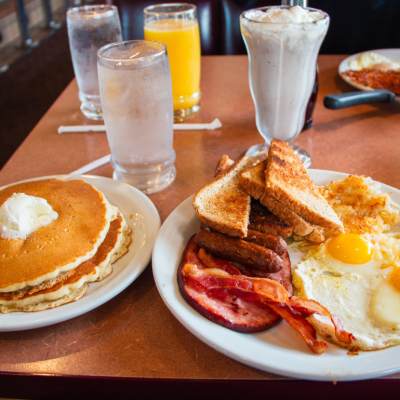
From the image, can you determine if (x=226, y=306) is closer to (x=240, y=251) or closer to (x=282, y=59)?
(x=240, y=251)

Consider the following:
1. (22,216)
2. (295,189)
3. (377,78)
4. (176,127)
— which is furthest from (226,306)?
(377,78)

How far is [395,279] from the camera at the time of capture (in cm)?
92

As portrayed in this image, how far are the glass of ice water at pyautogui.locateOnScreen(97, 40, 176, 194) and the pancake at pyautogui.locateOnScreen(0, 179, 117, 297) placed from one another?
23 centimetres

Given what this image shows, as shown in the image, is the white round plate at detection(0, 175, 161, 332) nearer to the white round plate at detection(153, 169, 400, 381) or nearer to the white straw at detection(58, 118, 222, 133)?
the white round plate at detection(153, 169, 400, 381)

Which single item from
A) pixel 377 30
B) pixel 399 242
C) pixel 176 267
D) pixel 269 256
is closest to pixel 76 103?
pixel 176 267

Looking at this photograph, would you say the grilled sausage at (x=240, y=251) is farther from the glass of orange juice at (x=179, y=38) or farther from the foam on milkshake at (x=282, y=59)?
the glass of orange juice at (x=179, y=38)

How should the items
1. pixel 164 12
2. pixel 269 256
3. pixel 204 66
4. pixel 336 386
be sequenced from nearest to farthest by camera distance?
pixel 336 386 → pixel 269 256 → pixel 164 12 → pixel 204 66

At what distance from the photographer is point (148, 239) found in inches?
44.3

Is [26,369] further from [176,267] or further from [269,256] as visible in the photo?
[269,256]

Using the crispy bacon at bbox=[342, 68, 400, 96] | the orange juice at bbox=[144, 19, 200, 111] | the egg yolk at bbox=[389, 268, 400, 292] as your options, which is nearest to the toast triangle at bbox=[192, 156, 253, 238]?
the egg yolk at bbox=[389, 268, 400, 292]

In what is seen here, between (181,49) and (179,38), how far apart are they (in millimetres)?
53

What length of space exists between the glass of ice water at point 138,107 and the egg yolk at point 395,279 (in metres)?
0.91

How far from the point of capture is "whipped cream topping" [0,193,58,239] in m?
1.04

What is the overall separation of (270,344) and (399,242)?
20.9 inches
